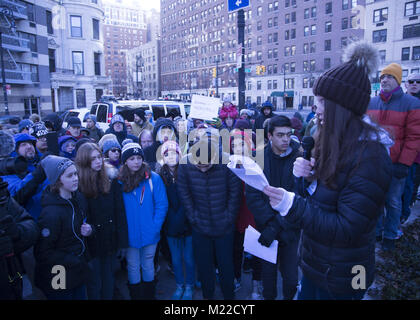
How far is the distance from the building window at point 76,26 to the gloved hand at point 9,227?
137ft

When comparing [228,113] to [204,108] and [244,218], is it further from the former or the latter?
[244,218]

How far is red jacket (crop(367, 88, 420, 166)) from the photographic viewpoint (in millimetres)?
3959

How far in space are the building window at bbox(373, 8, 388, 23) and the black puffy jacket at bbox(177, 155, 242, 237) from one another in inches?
2037

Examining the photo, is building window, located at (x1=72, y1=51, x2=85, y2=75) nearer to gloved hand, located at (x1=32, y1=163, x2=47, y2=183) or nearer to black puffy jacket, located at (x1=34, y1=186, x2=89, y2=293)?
gloved hand, located at (x1=32, y1=163, x2=47, y2=183)

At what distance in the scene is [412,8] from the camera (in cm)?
3944

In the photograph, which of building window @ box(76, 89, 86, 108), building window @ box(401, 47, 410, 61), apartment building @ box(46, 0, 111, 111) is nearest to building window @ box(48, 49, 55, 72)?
apartment building @ box(46, 0, 111, 111)

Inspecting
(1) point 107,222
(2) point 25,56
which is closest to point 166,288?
(1) point 107,222

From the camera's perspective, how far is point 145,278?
11.8ft

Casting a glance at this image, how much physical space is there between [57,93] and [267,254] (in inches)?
1574

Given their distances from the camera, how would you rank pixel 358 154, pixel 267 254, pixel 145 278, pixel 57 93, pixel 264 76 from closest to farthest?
pixel 358 154 < pixel 267 254 < pixel 145 278 < pixel 57 93 < pixel 264 76

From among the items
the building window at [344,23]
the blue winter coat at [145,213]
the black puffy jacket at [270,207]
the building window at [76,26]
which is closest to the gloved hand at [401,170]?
the black puffy jacket at [270,207]
